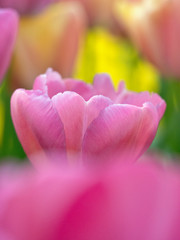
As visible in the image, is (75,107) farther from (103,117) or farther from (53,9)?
(53,9)

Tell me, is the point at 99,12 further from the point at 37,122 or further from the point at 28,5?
the point at 37,122

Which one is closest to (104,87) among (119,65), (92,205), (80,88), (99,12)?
(80,88)

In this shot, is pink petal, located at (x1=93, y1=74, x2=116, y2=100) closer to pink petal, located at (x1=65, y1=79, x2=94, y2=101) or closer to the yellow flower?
pink petal, located at (x1=65, y1=79, x2=94, y2=101)

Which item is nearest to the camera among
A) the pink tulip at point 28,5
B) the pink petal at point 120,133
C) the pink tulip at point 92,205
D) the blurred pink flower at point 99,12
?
the pink tulip at point 92,205

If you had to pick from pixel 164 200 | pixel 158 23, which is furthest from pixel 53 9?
pixel 164 200

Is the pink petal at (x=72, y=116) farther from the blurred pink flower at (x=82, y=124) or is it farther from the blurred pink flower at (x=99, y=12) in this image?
the blurred pink flower at (x=99, y=12)

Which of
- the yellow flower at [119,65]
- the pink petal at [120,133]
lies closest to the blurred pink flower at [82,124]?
the pink petal at [120,133]
